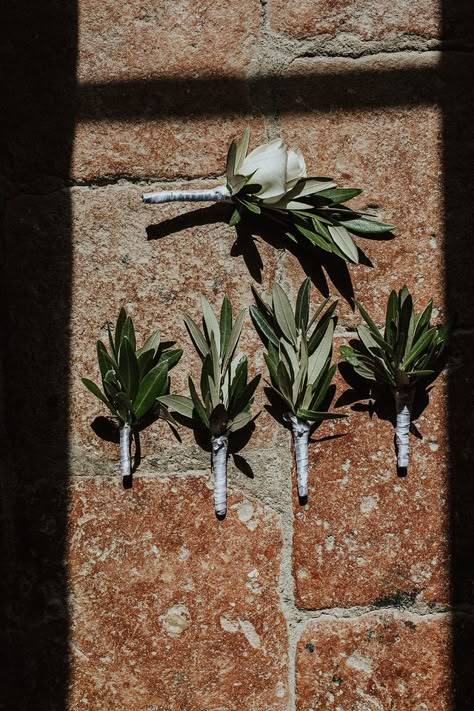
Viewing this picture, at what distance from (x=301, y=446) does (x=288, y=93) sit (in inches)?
19.3

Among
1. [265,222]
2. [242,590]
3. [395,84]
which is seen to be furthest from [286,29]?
[242,590]

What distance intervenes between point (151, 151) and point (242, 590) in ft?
2.02

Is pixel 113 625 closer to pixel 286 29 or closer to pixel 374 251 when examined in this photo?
pixel 374 251

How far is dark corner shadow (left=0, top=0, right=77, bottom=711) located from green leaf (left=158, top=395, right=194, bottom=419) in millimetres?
147

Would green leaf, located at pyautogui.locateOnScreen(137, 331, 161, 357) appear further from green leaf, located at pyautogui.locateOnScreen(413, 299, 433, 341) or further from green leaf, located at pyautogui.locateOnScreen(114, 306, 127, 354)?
green leaf, located at pyautogui.locateOnScreen(413, 299, 433, 341)

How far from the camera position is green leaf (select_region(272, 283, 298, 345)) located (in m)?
1.05

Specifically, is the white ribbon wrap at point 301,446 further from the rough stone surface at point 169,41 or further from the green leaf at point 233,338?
the rough stone surface at point 169,41

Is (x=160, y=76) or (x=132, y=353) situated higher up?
(x=160, y=76)

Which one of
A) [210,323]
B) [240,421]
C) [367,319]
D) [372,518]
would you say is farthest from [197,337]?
[372,518]

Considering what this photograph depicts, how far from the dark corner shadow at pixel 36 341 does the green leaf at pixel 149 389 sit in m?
0.11

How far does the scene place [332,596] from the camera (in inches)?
41.9

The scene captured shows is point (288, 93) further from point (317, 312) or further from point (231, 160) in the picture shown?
point (317, 312)

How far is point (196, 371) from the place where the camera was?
1083mm

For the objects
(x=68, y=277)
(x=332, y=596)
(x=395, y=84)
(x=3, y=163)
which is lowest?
(x=332, y=596)
